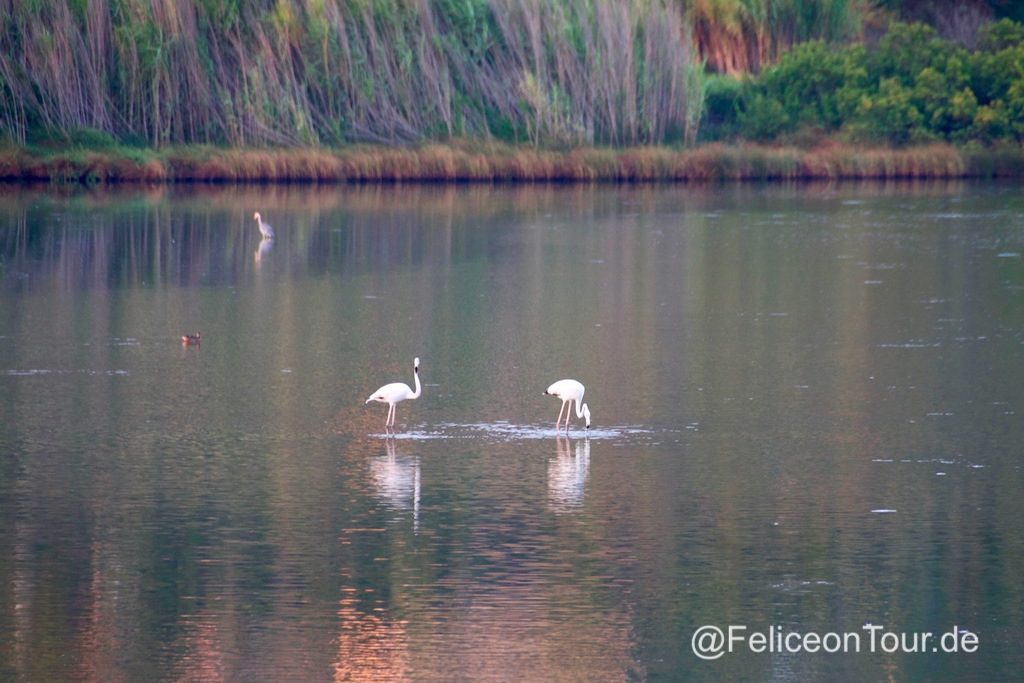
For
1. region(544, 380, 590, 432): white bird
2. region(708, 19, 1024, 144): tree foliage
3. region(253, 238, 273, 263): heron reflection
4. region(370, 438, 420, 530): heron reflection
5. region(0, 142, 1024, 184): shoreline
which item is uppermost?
region(708, 19, 1024, 144): tree foliage

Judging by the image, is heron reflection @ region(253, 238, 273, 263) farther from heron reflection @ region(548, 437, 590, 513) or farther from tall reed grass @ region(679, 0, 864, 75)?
tall reed grass @ region(679, 0, 864, 75)

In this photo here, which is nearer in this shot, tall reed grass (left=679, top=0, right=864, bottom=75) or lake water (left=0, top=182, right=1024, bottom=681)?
lake water (left=0, top=182, right=1024, bottom=681)

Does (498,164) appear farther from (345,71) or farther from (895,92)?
(895,92)

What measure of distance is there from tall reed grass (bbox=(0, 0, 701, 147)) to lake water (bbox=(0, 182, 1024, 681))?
15862 mm

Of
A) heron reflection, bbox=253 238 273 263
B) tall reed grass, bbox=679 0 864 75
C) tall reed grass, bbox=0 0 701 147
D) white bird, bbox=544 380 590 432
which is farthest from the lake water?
tall reed grass, bbox=679 0 864 75

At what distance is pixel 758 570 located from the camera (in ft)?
32.5

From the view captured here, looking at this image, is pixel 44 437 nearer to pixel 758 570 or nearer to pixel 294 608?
pixel 294 608

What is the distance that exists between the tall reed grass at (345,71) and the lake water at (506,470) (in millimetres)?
15862

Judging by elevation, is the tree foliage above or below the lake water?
above

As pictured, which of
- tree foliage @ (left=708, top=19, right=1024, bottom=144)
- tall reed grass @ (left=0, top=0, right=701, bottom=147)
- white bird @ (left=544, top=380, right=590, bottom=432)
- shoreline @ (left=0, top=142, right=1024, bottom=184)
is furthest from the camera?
tree foliage @ (left=708, top=19, right=1024, bottom=144)

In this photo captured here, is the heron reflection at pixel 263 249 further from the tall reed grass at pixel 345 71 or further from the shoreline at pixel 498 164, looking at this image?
the tall reed grass at pixel 345 71

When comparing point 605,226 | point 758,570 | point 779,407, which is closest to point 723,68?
point 605,226

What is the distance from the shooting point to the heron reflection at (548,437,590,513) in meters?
11.4

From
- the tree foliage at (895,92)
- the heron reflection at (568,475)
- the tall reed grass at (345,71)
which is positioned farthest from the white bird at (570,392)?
the tree foliage at (895,92)
